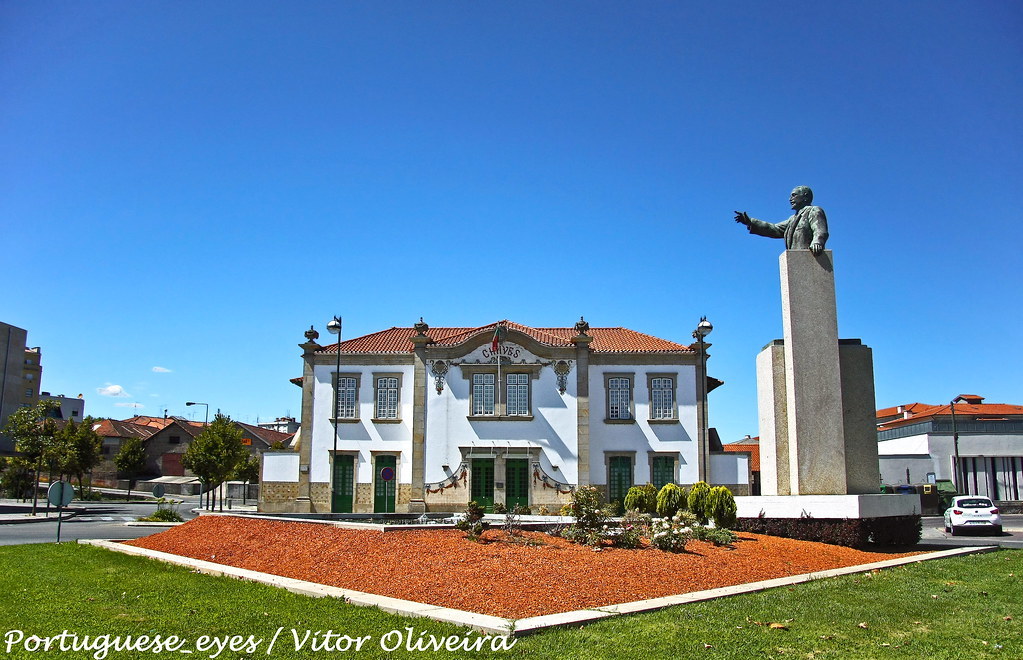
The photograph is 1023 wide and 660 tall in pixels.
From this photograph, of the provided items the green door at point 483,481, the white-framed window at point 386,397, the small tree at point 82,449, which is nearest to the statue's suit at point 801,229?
the green door at point 483,481

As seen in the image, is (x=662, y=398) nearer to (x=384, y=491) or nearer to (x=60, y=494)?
(x=384, y=491)

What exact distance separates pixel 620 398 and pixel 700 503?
50.7 ft

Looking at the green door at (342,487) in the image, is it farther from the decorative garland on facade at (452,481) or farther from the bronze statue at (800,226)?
the bronze statue at (800,226)

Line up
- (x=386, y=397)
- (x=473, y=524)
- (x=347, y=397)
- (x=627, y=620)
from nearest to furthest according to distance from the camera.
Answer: (x=627, y=620)
(x=473, y=524)
(x=386, y=397)
(x=347, y=397)

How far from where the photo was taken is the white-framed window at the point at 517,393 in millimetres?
33688

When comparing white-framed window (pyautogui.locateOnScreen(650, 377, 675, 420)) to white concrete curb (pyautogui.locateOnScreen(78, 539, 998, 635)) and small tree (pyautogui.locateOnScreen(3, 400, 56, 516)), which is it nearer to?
white concrete curb (pyautogui.locateOnScreen(78, 539, 998, 635))

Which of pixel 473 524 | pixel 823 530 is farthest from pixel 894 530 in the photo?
pixel 473 524

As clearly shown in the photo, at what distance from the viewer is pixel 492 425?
33.4 metres

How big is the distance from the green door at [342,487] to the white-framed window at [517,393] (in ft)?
23.9

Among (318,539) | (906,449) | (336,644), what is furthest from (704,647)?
(906,449)

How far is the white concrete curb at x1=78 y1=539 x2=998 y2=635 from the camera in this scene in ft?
27.2

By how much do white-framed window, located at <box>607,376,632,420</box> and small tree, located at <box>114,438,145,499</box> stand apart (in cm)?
4922

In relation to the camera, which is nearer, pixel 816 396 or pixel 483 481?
pixel 816 396

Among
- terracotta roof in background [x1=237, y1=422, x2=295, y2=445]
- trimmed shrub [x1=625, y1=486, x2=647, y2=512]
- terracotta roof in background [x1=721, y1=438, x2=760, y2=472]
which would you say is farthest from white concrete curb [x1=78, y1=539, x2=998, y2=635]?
terracotta roof in background [x1=237, y1=422, x2=295, y2=445]
